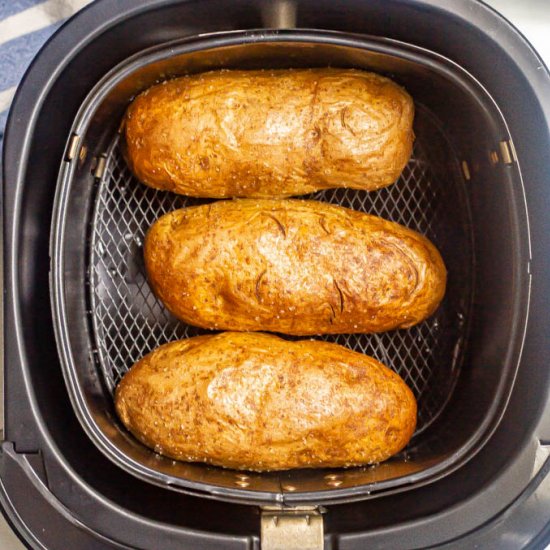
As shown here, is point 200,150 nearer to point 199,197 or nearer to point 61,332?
point 199,197

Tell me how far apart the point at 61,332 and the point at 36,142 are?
1.30 feet

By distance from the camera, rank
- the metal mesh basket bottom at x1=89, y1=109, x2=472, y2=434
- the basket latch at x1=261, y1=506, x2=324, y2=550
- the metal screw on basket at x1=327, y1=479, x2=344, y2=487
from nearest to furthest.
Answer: the basket latch at x1=261, y1=506, x2=324, y2=550, the metal screw on basket at x1=327, y1=479, x2=344, y2=487, the metal mesh basket bottom at x1=89, y1=109, x2=472, y2=434

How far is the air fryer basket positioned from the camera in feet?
4.36

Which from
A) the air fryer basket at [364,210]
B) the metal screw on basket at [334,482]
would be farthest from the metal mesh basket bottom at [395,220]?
the metal screw on basket at [334,482]

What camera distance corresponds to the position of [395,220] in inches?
63.9

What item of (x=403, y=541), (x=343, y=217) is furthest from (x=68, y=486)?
(x=343, y=217)

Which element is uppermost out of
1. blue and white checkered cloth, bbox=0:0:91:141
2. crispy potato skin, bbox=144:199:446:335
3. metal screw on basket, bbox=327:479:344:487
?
blue and white checkered cloth, bbox=0:0:91:141

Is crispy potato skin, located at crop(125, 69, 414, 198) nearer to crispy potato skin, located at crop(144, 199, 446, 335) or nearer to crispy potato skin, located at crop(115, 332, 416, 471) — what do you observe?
crispy potato skin, located at crop(144, 199, 446, 335)

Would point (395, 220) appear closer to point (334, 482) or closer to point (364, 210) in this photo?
point (364, 210)

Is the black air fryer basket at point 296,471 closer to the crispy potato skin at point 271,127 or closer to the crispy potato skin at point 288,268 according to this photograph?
the crispy potato skin at point 271,127

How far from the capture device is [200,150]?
1447 millimetres

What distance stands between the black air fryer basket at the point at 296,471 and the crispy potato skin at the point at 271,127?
2.0 inches

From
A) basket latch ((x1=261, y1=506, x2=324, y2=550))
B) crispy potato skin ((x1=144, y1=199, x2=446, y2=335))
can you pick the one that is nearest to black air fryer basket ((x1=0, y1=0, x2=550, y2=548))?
basket latch ((x1=261, y1=506, x2=324, y2=550))

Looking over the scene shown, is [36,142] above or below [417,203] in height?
above
